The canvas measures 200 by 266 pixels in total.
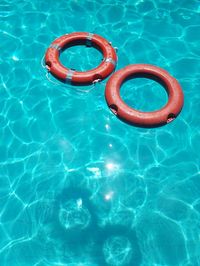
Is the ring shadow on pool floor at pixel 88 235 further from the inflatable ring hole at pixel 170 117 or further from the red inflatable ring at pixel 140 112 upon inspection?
the inflatable ring hole at pixel 170 117

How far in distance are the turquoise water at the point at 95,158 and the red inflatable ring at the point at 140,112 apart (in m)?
0.21

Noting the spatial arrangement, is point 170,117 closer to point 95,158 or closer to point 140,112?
point 140,112

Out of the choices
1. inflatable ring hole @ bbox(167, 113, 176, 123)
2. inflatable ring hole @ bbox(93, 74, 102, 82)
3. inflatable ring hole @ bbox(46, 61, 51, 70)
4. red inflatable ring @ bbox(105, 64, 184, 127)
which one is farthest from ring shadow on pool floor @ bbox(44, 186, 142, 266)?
inflatable ring hole @ bbox(46, 61, 51, 70)

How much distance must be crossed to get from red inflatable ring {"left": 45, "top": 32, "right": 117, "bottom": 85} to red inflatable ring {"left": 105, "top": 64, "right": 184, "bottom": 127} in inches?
14.4

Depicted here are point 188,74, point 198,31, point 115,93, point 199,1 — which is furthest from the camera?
point 199,1

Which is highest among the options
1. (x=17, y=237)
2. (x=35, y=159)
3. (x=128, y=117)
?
(x=128, y=117)

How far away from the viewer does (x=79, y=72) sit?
8.45 metres

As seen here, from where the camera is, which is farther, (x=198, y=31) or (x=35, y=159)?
(x=198, y=31)

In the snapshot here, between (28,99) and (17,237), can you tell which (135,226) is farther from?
(28,99)

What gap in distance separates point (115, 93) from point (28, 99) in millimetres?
2170

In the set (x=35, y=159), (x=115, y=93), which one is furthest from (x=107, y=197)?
(x=115, y=93)

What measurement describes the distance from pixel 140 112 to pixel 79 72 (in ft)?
6.26

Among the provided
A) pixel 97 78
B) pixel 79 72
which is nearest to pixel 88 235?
pixel 97 78

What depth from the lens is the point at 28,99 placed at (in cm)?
840
